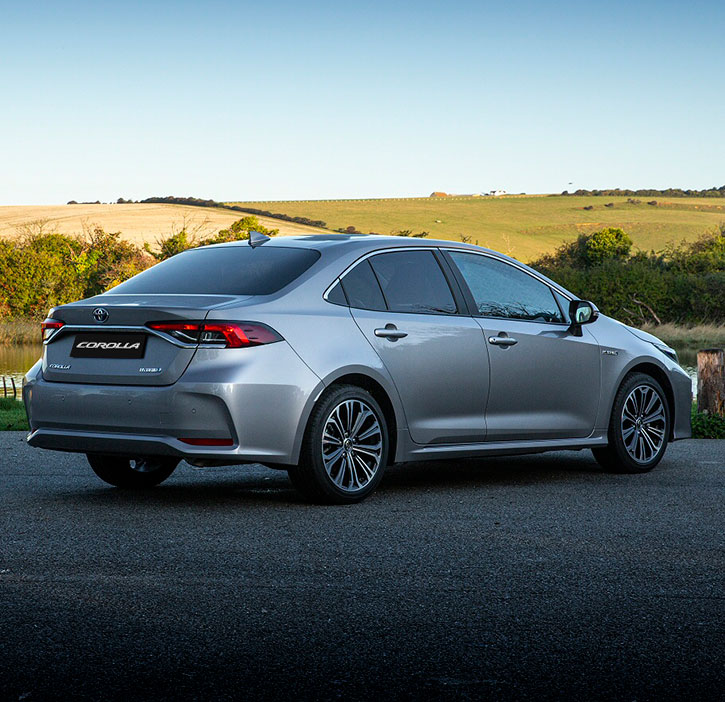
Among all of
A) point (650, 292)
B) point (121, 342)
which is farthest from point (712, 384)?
point (650, 292)

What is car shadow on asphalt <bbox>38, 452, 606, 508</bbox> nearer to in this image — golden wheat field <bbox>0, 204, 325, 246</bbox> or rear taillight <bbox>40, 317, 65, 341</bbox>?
rear taillight <bbox>40, 317, 65, 341</bbox>

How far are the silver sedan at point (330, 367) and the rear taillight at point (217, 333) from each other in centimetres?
1

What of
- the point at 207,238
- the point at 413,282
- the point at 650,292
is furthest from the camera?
the point at 207,238

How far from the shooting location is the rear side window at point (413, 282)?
7.86 m

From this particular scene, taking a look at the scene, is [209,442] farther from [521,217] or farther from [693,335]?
[521,217]

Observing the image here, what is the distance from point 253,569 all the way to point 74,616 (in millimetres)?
1053

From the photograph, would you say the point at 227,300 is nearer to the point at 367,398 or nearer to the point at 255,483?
the point at 367,398

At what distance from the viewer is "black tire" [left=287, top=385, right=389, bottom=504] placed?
705cm

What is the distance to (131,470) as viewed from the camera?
820 cm

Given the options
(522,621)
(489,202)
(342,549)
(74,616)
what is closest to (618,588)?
(522,621)

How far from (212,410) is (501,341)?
2.41 m

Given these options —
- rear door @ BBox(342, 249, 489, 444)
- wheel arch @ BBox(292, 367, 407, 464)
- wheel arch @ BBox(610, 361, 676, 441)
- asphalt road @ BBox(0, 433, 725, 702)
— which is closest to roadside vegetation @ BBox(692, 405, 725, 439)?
wheel arch @ BBox(610, 361, 676, 441)

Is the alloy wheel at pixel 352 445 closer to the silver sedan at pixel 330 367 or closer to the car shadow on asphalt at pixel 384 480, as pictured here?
the silver sedan at pixel 330 367

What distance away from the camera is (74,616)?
14.9ft
